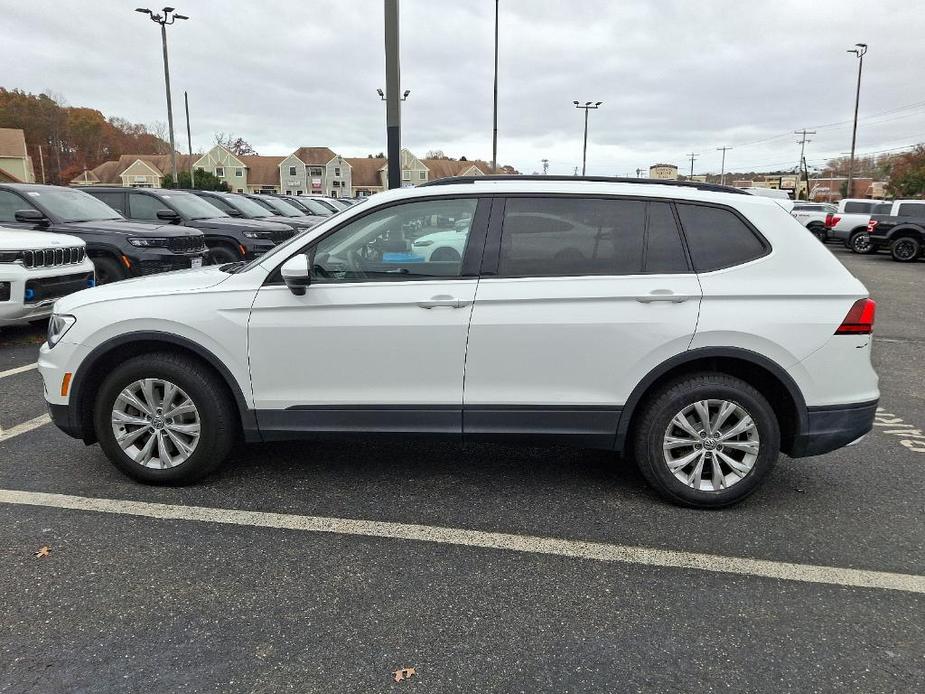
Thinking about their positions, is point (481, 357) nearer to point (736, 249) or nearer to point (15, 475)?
point (736, 249)

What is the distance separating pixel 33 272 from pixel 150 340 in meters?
4.49

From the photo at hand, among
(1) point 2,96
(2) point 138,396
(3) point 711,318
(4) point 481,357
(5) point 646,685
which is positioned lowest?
(5) point 646,685

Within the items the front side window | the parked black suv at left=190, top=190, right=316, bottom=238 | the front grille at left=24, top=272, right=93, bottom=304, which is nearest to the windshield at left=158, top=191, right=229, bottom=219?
the parked black suv at left=190, top=190, right=316, bottom=238

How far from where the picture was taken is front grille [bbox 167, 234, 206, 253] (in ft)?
30.2

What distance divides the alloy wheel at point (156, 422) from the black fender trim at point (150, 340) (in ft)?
0.73

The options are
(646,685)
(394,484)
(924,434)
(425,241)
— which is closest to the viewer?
(646,685)

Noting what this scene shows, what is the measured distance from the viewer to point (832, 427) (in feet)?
11.9

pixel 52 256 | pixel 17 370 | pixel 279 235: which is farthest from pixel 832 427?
pixel 279 235

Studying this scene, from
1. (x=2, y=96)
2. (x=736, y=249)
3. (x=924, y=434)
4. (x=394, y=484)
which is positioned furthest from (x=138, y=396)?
(x=2, y=96)

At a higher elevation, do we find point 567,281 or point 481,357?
point 567,281

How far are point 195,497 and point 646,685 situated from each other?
8.64 ft

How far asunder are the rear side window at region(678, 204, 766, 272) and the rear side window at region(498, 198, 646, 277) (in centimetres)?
26

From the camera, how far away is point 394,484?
405 centimetres

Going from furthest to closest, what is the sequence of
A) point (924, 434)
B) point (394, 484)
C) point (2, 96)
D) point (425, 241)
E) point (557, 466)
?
point (2, 96) < point (924, 434) < point (557, 466) < point (394, 484) < point (425, 241)
